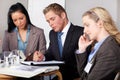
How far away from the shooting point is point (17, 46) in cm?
268

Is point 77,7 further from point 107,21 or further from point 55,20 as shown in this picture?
point 107,21

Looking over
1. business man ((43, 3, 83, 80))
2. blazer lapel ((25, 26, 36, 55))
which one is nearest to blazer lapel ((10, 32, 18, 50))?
blazer lapel ((25, 26, 36, 55))

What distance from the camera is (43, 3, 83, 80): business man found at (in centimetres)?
238

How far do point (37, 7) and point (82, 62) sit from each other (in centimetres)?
199

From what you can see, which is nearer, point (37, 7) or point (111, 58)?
point (111, 58)

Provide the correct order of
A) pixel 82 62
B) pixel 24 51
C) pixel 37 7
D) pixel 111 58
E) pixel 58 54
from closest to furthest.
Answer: pixel 111 58
pixel 82 62
pixel 58 54
pixel 24 51
pixel 37 7

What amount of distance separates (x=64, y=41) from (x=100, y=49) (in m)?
0.88

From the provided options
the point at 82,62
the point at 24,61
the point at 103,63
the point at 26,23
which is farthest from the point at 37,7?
the point at 103,63

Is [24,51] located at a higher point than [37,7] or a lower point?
lower

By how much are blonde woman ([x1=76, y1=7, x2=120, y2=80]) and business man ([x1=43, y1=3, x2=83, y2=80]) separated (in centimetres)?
49

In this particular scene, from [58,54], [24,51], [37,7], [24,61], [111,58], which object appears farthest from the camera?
[37,7]

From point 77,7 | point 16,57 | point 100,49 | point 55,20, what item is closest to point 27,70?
point 16,57

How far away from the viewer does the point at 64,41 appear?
246cm

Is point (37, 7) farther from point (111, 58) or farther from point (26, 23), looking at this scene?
point (111, 58)
